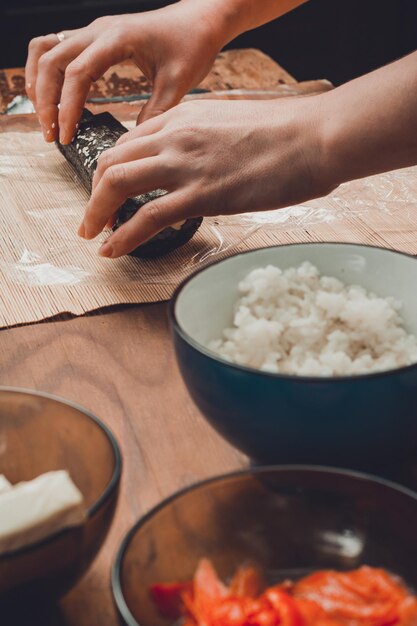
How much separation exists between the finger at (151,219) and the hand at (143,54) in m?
0.40

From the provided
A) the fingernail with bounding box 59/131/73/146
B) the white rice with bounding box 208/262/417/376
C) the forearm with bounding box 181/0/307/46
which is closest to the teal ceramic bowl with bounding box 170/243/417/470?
the white rice with bounding box 208/262/417/376

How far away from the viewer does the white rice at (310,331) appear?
778 millimetres

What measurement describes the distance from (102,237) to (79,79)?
0.30 metres

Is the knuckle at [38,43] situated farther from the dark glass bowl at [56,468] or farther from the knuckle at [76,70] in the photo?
the dark glass bowl at [56,468]

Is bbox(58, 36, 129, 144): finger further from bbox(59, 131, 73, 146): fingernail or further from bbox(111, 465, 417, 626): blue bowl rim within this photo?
bbox(111, 465, 417, 626): blue bowl rim

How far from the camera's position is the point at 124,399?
960mm

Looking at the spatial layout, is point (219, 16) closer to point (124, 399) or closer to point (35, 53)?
point (35, 53)

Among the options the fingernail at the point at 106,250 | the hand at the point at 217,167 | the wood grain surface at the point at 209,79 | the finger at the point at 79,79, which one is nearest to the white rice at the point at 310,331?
the hand at the point at 217,167

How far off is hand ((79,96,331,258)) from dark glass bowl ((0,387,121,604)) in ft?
1.61

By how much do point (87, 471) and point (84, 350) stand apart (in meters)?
0.39

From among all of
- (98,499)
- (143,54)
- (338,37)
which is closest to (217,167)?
(143,54)

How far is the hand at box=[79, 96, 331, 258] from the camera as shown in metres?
1.13

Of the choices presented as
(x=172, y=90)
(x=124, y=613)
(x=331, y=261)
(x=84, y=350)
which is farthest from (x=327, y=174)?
(x=124, y=613)

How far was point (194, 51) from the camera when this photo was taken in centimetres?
161
